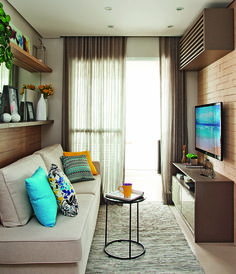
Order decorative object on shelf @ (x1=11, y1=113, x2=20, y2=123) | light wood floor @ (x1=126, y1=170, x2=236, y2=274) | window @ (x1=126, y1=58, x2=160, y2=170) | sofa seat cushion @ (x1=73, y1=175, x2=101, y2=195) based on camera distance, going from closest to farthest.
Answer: light wood floor @ (x1=126, y1=170, x2=236, y2=274) < decorative object on shelf @ (x1=11, y1=113, x2=20, y2=123) < sofa seat cushion @ (x1=73, y1=175, x2=101, y2=195) < window @ (x1=126, y1=58, x2=160, y2=170)

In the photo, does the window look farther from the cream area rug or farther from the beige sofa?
the beige sofa

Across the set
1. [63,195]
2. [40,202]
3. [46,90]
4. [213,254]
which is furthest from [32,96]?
[213,254]

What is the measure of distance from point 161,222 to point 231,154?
4.09 ft

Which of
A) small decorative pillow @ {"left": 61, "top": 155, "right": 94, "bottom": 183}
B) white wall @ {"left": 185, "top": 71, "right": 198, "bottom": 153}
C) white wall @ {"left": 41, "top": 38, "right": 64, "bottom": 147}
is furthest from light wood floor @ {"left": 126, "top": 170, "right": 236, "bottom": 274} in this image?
white wall @ {"left": 41, "top": 38, "right": 64, "bottom": 147}

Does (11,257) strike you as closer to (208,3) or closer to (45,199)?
(45,199)

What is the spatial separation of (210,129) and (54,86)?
2.51m

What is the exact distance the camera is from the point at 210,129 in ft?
10.7

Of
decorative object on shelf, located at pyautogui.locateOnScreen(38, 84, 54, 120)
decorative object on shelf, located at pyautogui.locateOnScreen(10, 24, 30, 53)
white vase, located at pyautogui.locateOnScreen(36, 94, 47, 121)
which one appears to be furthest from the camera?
decorative object on shelf, located at pyautogui.locateOnScreen(38, 84, 54, 120)

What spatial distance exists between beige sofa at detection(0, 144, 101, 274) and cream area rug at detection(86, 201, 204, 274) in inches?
17.4

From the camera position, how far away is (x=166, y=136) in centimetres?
413

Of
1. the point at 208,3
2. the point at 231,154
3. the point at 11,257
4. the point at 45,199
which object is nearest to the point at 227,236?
the point at 231,154

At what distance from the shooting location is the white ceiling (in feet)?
9.66

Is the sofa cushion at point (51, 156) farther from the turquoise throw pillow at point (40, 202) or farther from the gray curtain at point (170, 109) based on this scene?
the gray curtain at point (170, 109)

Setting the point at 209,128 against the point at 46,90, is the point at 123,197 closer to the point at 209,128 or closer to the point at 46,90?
the point at 209,128
